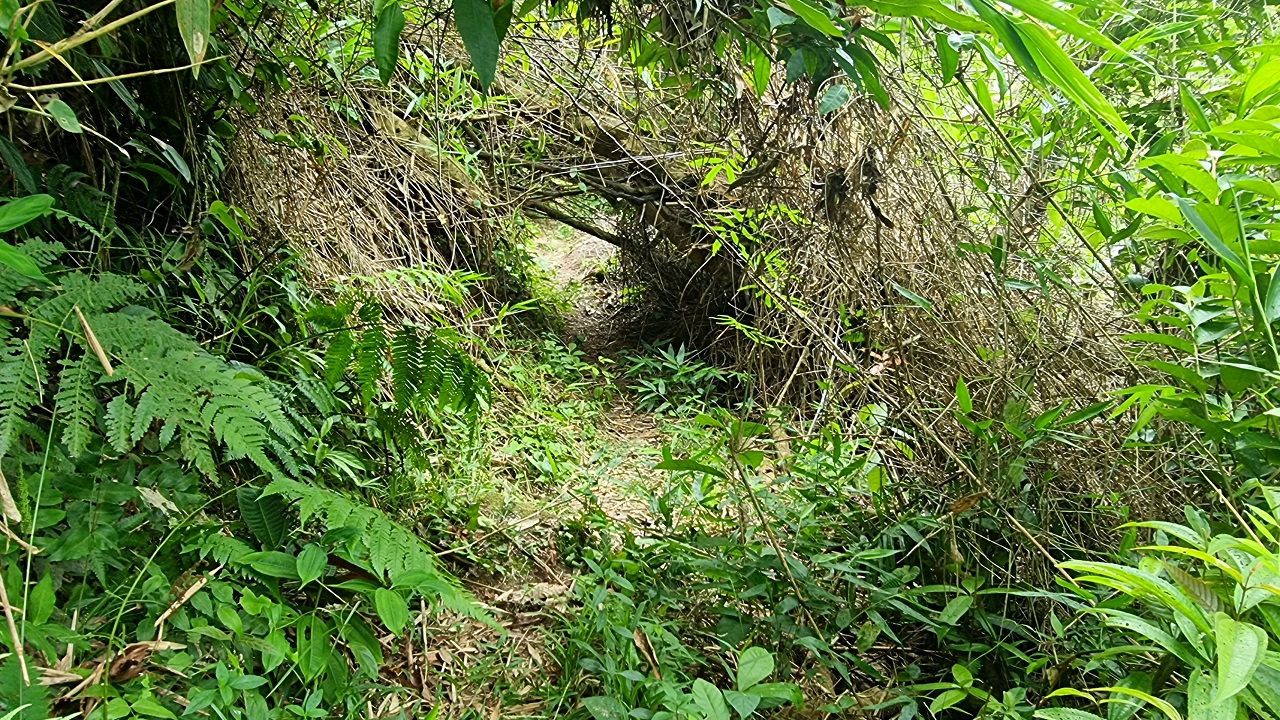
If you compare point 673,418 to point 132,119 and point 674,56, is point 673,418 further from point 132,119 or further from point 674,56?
point 132,119

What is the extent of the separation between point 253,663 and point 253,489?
323 mm

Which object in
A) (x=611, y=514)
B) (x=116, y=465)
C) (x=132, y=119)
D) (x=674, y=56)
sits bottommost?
(x=611, y=514)

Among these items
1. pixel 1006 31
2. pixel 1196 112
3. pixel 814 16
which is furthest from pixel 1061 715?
pixel 1196 112

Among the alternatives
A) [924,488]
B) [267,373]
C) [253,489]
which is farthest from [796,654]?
[267,373]

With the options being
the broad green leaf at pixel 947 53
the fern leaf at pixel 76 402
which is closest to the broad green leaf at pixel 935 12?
the broad green leaf at pixel 947 53

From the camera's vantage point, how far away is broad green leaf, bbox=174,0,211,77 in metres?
0.83

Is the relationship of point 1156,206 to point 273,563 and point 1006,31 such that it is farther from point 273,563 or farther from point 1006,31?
point 273,563

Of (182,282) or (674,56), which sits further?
(182,282)

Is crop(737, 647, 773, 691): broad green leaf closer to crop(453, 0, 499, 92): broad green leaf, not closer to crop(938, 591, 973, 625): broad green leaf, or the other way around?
crop(938, 591, 973, 625): broad green leaf

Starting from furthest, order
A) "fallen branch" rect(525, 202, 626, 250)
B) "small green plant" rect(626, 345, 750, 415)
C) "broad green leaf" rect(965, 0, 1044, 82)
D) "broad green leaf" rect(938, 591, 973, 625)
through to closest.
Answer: "fallen branch" rect(525, 202, 626, 250), "small green plant" rect(626, 345, 750, 415), "broad green leaf" rect(938, 591, 973, 625), "broad green leaf" rect(965, 0, 1044, 82)

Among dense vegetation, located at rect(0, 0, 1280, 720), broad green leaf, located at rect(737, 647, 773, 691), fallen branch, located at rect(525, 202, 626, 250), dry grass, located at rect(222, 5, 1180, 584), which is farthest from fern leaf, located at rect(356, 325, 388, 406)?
fallen branch, located at rect(525, 202, 626, 250)

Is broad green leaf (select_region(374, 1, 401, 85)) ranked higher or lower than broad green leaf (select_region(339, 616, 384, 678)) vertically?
higher

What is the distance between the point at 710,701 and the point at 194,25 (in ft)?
4.34

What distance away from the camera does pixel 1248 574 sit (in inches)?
27.8
